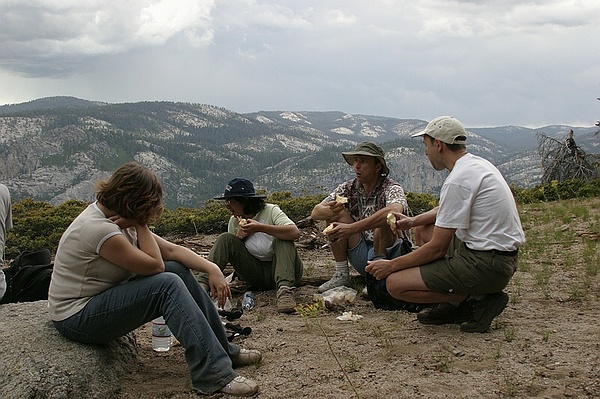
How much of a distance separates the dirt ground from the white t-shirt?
72 cm

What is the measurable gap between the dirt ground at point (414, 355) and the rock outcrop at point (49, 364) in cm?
19

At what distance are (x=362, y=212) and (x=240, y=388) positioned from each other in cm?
277

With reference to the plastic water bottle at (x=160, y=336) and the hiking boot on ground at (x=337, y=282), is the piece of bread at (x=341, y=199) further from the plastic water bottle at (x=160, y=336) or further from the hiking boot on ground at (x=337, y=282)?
the plastic water bottle at (x=160, y=336)

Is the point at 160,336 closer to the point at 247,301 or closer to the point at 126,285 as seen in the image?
the point at 126,285

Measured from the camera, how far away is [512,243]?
436 centimetres

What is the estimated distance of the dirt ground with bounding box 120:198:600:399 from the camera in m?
3.65

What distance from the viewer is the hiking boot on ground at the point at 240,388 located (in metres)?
3.69

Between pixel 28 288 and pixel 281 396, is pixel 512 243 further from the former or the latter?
pixel 28 288

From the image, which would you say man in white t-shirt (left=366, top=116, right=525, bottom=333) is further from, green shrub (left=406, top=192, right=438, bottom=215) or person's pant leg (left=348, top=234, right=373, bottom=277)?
green shrub (left=406, top=192, right=438, bottom=215)

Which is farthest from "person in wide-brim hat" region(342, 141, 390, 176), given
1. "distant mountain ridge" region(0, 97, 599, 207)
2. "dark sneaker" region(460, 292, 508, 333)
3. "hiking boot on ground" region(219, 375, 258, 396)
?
"distant mountain ridge" region(0, 97, 599, 207)

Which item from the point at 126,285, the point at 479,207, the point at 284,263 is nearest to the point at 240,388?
the point at 126,285

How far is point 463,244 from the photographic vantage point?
448 cm

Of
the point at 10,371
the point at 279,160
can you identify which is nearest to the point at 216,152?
the point at 279,160

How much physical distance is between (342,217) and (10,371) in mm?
3321
